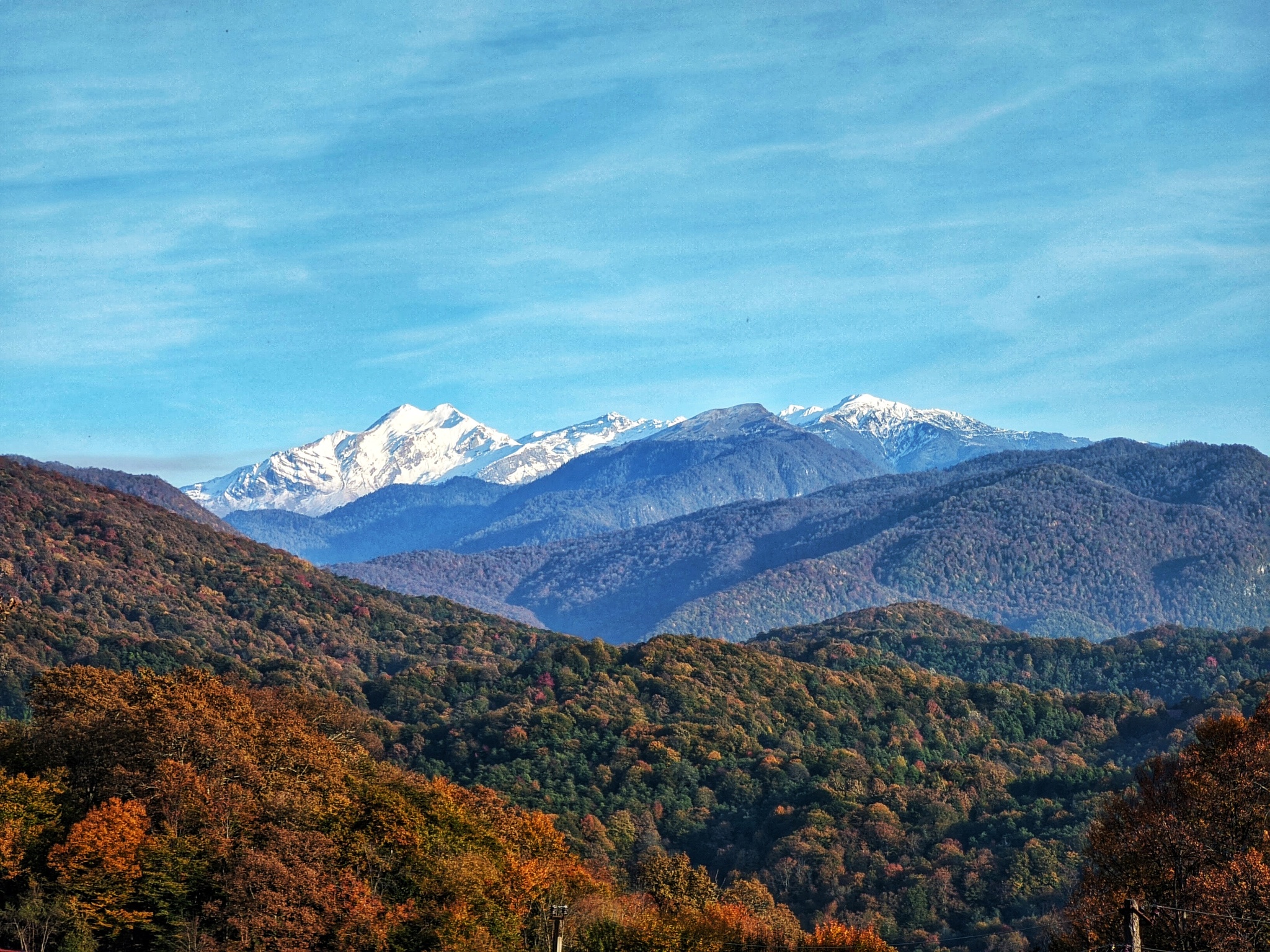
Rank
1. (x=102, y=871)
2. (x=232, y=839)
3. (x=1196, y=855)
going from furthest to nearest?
(x=232, y=839)
(x=102, y=871)
(x=1196, y=855)

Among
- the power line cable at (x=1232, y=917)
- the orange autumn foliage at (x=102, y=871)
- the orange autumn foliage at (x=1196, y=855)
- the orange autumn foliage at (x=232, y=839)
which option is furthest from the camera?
the orange autumn foliage at (x=232, y=839)

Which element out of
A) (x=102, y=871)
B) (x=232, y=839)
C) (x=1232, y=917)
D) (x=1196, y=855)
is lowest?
(x=1232, y=917)

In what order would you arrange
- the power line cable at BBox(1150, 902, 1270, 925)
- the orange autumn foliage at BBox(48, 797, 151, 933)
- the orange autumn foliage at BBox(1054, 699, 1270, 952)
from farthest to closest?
the orange autumn foliage at BBox(48, 797, 151, 933)
the orange autumn foliage at BBox(1054, 699, 1270, 952)
the power line cable at BBox(1150, 902, 1270, 925)

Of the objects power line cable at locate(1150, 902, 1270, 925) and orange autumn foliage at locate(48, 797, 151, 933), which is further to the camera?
orange autumn foliage at locate(48, 797, 151, 933)

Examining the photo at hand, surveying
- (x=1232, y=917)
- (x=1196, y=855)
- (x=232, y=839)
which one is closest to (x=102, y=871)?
(x=232, y=839)

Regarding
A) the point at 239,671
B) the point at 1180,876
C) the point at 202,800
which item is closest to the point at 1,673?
the point at 239,671

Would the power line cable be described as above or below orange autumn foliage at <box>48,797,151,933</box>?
below

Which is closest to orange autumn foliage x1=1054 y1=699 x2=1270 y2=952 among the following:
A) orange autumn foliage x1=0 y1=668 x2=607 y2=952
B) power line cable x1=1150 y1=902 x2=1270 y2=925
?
power line cable x1=1150 y1=902 x2=1270 y2=925

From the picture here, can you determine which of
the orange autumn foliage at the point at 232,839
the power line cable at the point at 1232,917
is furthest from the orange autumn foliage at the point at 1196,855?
the orange autumn foliage at the point at 232,839

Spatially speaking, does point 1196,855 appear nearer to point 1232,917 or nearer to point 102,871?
point 1232,917

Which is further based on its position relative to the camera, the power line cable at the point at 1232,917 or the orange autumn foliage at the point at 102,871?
the orange autumn foliage at the point at 102,871

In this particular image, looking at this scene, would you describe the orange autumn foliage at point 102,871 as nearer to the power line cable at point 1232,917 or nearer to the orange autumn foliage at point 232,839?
the orange autumn foliage at point 232,839

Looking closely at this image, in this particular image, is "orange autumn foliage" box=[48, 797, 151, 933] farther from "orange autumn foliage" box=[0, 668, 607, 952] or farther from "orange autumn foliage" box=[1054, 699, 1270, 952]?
"orange autumn foliage" box=[1054, 699, 1270, 952]

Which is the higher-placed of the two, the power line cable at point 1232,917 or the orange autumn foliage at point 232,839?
the orange autumn foliage at point 232,839
